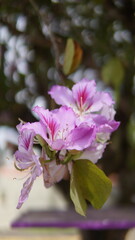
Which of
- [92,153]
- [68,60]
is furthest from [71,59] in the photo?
[92,153]

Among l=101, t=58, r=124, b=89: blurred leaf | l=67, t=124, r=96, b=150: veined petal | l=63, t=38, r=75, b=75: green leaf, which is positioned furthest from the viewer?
l=101, t=58, r=124, b=89: blurred leaf

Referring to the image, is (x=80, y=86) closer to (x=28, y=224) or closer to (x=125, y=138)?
(x=28, y=224)

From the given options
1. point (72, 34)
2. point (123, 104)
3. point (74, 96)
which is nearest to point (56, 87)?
point (74, 96)

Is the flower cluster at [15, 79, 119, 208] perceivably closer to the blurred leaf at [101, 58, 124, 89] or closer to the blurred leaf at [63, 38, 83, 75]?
the blurred leaf at [63, 38, 83, 75]

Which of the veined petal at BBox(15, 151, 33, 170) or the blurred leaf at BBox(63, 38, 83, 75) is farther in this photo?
the blurred leaf at BBox(63, 38, 83, 75)

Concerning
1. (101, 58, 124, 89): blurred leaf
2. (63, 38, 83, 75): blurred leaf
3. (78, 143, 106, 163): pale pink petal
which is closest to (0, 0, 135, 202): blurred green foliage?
(101, 58, 124, 89): blurred leaf

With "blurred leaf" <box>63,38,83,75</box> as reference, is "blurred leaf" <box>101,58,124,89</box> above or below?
below

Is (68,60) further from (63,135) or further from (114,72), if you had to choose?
(114,72)
